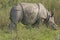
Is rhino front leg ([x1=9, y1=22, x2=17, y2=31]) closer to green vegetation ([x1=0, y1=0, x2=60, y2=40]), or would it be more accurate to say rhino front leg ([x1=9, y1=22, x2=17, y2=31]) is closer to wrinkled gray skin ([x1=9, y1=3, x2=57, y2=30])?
wrinkled gray skin ([x1=9, y1=3, x2=57, y2=30])

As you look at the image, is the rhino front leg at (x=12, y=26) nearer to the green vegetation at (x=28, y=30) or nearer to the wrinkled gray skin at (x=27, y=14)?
the wrinkled gray skin at (x=27, y=14)

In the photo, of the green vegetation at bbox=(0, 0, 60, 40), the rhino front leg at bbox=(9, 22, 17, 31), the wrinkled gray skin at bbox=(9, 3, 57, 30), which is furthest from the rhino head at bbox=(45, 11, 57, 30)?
the rhino front leg at bbox=(9, 22, 17, 31)

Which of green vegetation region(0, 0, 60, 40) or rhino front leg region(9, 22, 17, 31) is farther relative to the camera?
rhino front leg region(9, 22, 17, 31)

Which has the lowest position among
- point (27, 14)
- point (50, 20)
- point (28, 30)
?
point (50, 20)

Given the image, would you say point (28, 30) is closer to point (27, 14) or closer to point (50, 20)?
point (27, 14)

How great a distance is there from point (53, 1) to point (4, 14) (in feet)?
7.76

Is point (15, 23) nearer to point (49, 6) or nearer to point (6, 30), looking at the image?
point (6, 30)

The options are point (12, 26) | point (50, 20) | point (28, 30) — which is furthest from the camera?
point (50, 20)

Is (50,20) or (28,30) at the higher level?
(28,30)

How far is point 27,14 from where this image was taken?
401 inches

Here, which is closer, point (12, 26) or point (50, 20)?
point (12, 26)

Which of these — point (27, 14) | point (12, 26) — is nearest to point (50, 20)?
point (27, 14)

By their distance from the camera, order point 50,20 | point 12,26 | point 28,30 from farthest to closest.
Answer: point 50,20 < point 12,26 < point 28,30

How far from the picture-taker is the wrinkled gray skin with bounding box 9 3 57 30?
9959mm
